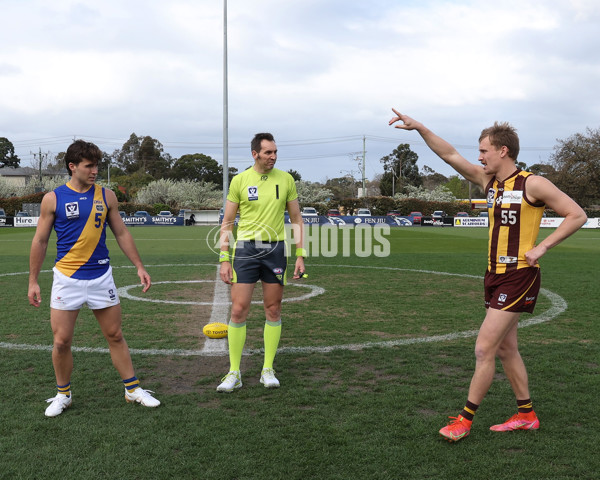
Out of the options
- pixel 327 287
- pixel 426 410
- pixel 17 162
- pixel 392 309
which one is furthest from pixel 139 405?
pixel 17 162

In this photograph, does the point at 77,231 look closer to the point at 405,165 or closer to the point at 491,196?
the point at 491,196

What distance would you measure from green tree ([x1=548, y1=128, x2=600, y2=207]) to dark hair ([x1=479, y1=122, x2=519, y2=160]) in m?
64.0

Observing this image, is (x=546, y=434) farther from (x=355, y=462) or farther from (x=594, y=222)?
(x=594, y=222)

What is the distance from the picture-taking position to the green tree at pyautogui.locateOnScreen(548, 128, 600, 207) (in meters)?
62.7

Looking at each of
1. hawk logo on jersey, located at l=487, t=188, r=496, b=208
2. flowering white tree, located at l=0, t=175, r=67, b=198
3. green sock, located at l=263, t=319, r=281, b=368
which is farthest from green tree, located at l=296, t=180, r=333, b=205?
hawk logo on jersey, located at l=487, t=188, r=496, b=208

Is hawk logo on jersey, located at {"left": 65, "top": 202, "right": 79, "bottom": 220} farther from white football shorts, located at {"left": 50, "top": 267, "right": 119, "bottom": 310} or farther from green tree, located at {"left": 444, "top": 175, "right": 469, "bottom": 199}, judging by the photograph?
green tree, located at {"left": 444, "top": 175, "right": 469, "bottom": 199}

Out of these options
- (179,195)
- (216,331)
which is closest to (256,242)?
(216,331)

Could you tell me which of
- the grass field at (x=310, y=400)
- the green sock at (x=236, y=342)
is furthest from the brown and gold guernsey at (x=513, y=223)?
the green sock at (x=236, y=342)

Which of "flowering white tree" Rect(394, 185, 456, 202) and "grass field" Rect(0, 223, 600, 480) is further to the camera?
"flowering white tree" Rect(394, 185, 456, 202)

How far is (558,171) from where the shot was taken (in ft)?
214

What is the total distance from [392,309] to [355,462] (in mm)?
5447

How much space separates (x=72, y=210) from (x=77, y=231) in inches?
6.7

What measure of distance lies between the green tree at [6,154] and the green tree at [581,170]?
316 ft

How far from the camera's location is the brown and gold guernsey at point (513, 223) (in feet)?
12.9
